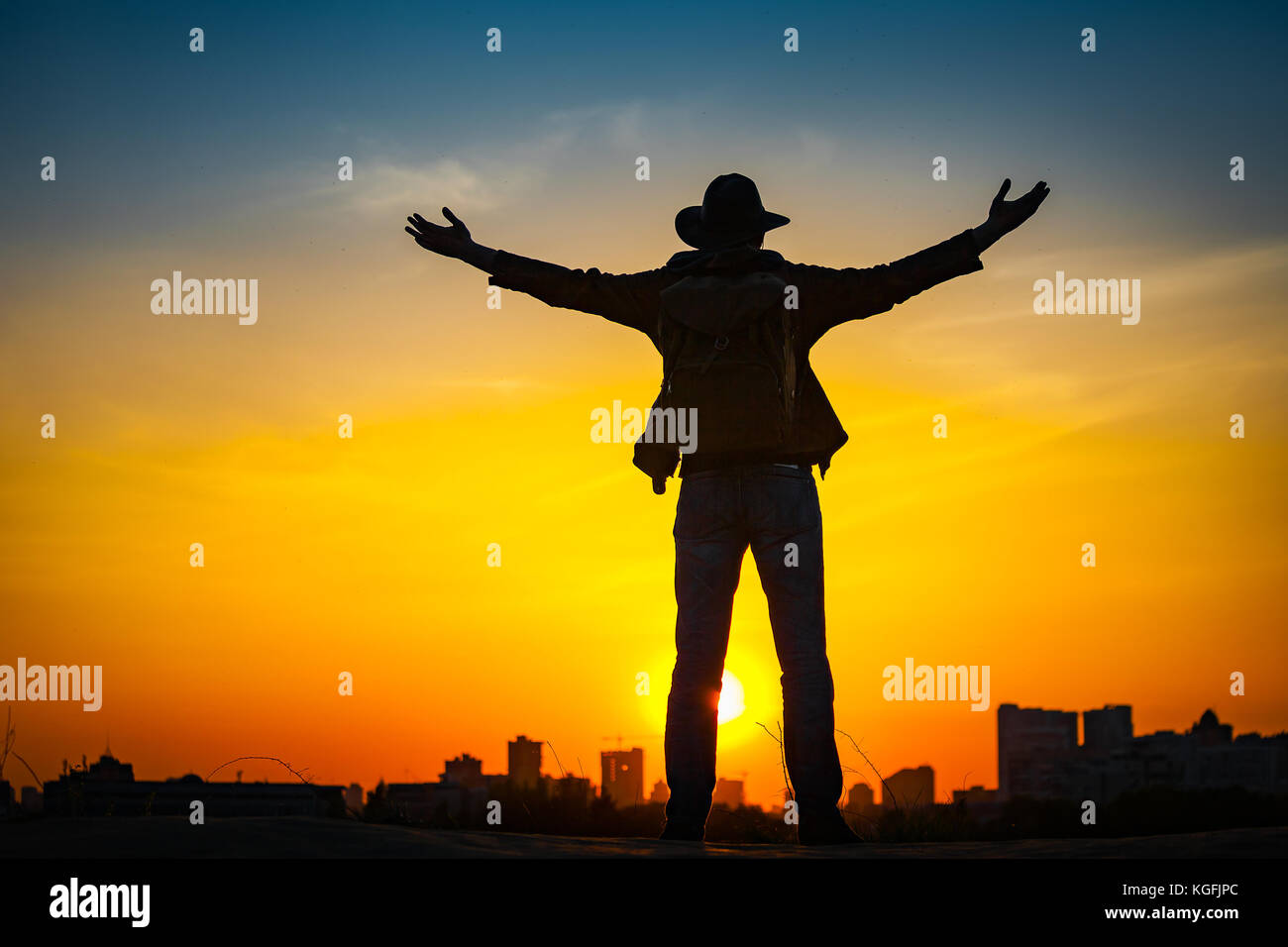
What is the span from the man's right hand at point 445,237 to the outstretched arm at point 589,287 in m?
0.21

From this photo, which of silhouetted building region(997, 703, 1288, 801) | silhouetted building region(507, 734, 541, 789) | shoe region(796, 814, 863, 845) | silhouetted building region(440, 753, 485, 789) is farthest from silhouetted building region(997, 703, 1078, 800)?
shoe region(796, 814, 863, 845)

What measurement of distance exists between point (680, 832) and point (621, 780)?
2.95 meters

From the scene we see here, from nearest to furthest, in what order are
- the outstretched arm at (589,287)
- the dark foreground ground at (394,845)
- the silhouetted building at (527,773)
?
the dark foreground ground at (394,845)
the outstretched arm at (589,287)
the silhouetted building at (527,773)

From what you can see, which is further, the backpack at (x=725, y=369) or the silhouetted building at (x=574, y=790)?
the silhouetted building at (x=574, y=790)

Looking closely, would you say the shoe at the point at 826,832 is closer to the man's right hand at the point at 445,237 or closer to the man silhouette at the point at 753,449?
the man silhouette at the point at 753,449

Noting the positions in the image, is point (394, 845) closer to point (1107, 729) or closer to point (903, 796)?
point (903, 796)

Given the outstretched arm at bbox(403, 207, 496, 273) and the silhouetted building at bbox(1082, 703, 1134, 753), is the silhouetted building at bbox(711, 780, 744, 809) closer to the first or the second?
the outstretched arm at bbox(403, 207, 496, 273)

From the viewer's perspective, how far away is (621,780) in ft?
33.2

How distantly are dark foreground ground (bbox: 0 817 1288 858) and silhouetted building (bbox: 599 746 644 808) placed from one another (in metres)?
3.81

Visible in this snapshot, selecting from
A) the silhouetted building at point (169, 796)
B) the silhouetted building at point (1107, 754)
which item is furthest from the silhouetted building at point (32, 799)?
the silhouetted building at point (1107, 754)

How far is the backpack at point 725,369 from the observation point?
7.57 metres
